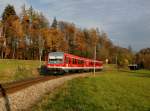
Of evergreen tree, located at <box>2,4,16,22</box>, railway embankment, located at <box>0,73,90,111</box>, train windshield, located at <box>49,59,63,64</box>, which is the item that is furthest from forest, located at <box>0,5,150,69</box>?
railway embankment, located at <box>0,73,90,111</box>

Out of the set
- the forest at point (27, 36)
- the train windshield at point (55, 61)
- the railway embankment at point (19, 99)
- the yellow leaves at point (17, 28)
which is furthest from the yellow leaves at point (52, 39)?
the railway embankment at point (19, 99)

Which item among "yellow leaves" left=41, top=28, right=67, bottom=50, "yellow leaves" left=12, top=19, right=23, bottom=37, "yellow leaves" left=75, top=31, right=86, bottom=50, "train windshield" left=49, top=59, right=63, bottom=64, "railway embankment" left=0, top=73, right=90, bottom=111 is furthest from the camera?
"yellow leaves" left=75, top=31, right=86, bottom=50

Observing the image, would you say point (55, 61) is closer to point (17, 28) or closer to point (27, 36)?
point (17, 28)

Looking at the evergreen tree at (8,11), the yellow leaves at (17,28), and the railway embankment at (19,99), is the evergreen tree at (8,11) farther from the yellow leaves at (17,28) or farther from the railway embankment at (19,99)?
the railway embankment at (19,99)

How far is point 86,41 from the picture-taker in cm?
11219

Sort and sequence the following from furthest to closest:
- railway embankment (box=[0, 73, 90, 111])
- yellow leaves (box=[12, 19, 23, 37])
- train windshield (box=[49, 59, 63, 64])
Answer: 1. yellow leaves (box=[12, 19, 23, 37])
2. train windshield (box=[49, 59, 63, 64])
3. railway embankment (box=[0, 73, 90, 111])

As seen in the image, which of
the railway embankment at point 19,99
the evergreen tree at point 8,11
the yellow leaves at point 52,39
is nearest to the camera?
the railway embankment at point 19,99

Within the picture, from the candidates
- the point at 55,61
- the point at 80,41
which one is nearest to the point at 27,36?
the point at 80,41

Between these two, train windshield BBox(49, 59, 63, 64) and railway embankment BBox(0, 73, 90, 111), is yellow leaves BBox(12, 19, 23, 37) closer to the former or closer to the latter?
train windshield BBox(49, 59, 63, 64)

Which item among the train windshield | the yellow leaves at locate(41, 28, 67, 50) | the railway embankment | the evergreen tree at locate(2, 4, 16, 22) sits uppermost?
the evergreen tree at locate(2, 4, 16, 22)

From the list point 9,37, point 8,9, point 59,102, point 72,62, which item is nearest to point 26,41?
point 9,37

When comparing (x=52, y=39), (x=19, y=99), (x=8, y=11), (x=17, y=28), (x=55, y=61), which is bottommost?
(x=19, y=99)

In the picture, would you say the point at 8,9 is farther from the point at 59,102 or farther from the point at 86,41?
the point at 59,102

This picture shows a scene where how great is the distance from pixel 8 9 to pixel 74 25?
3104 cm
